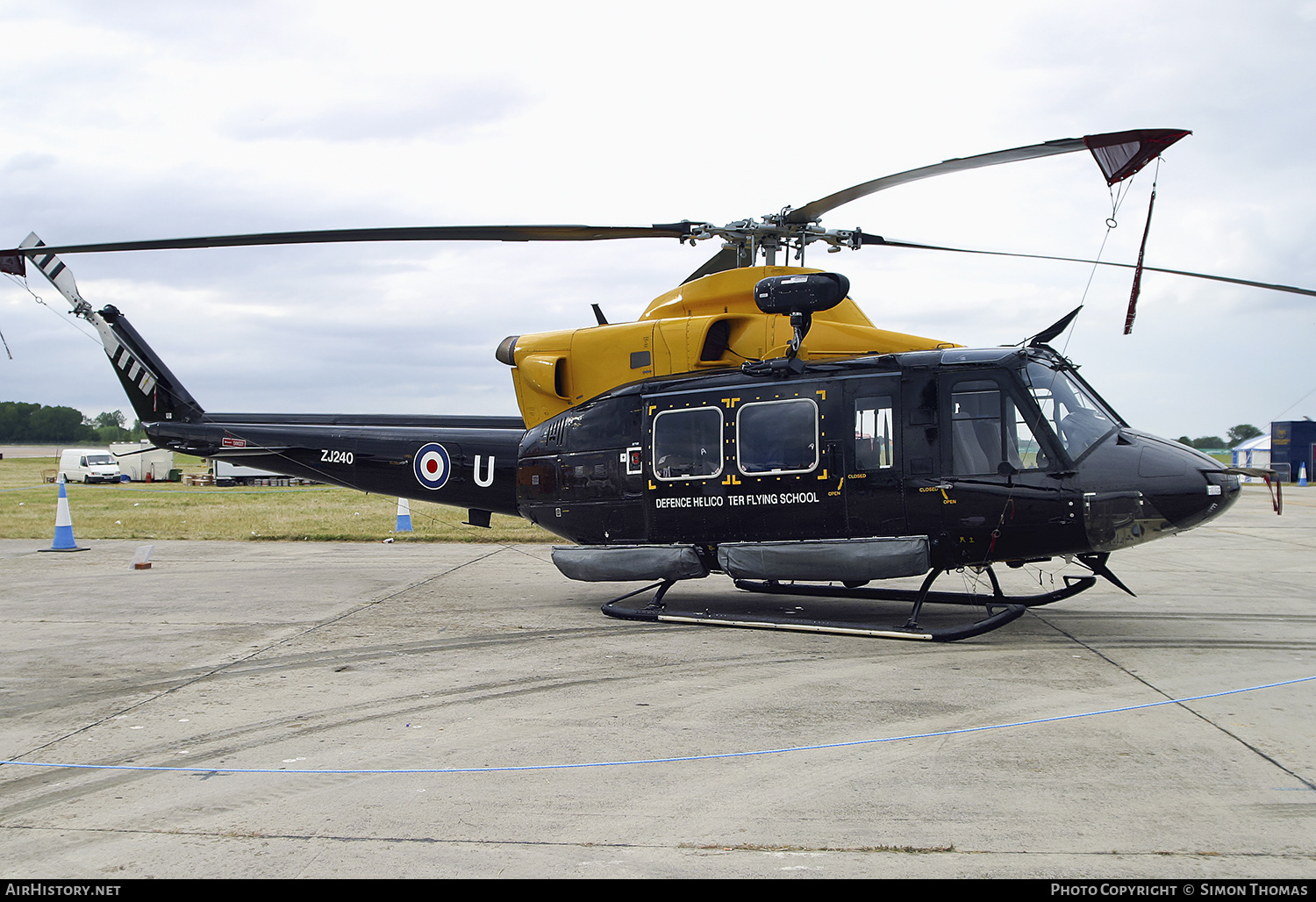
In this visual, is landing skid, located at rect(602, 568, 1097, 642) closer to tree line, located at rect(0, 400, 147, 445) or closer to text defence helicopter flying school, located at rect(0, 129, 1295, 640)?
text defence helicopter flying school, located at rect(0, 129, 1295, 640)

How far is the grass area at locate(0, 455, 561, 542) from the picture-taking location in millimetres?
19141

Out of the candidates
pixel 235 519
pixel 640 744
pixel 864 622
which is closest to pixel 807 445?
pixel 864 622

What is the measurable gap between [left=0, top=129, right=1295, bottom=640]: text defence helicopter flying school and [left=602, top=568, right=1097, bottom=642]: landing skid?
0.11 ft

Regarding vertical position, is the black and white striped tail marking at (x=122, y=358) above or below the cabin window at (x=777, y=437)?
above

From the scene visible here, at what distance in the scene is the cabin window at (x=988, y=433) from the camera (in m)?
8.09

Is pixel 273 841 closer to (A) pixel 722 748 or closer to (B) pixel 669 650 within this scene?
(A) pixel 722 748

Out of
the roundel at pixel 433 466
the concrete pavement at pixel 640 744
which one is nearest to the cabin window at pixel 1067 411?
the concrete pavement at pixel 640 744

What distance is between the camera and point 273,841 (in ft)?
12.7

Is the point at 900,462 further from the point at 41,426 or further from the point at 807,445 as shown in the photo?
the point at 41,426

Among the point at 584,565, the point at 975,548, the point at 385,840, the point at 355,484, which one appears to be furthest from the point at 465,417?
the point at 385,840

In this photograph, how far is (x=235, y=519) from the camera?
2338 centimetres

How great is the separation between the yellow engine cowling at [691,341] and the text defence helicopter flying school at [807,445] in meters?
0.02

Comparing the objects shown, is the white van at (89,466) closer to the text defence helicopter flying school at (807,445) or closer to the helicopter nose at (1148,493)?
the text defence helicopter flying school at (807,445)

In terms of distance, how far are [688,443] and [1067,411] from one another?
11.8ft
